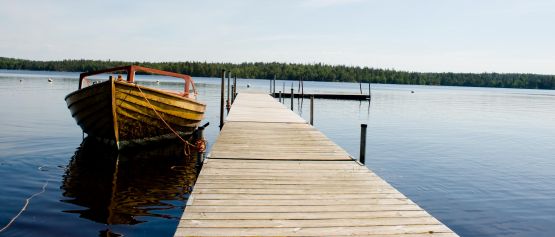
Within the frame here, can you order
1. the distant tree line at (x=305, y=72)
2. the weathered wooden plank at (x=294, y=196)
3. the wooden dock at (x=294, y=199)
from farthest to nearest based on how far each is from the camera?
the distant tree line at (x=305, y=72), the weathered wooden plank at (x=294, y=196), the wooden dock at (x=294, y=199)

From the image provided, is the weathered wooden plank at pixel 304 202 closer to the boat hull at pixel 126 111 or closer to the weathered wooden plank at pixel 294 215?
the weathered wooden plank at pixel 294 215

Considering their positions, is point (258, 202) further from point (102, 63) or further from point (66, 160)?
point (102, 63)

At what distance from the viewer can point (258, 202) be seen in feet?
17.7

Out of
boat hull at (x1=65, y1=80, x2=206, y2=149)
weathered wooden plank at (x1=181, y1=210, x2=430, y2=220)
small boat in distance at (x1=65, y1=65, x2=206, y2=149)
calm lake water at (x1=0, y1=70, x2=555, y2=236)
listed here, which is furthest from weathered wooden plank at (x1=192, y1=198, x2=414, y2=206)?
boat hull at (x1=65, y1=80, x2=206, y2=149)

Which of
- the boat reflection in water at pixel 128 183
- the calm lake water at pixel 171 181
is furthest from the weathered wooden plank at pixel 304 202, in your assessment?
the boat reflection in water at pixel 128 183

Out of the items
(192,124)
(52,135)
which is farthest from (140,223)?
(52,135)

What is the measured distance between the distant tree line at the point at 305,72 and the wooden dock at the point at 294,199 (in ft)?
429

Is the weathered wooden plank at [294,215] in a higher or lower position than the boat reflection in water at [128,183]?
higher

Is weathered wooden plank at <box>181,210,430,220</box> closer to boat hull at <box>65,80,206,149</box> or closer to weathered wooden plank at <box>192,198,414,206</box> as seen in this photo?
weathered wooden plank at <box>192,198,414,206</box>

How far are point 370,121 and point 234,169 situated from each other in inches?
866

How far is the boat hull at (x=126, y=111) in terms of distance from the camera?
38.4ft

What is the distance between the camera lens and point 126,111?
39.3 feet

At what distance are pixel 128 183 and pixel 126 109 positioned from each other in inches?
99.4

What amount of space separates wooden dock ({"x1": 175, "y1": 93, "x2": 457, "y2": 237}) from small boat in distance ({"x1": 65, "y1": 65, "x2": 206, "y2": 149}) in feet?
12.8
